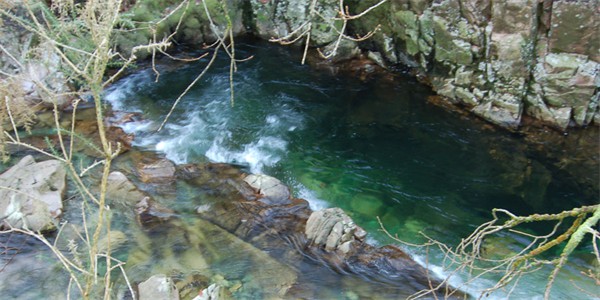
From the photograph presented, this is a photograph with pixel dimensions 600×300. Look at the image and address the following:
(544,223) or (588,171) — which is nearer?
(544,223)

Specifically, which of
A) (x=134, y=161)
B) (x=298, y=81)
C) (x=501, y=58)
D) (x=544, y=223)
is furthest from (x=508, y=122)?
(x=134, y=161)

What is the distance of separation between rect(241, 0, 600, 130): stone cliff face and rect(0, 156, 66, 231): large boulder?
402cm

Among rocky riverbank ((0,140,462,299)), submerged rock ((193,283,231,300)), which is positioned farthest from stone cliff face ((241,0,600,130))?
submerged rock ((193,283,231,300))

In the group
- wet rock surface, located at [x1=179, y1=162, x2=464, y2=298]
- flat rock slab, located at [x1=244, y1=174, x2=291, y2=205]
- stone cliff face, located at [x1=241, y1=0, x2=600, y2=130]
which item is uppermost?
stone cliff face, located at [x1=241, y1=0, x2=600, y2=130]

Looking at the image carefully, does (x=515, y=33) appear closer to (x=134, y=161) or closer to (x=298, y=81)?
(x=298, y=81)

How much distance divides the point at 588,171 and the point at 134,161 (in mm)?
6185

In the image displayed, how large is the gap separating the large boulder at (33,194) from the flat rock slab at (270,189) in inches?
88.0

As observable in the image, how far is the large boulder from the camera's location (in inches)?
217

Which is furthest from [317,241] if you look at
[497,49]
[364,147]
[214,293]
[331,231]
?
[497,49]

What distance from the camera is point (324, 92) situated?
884 cm

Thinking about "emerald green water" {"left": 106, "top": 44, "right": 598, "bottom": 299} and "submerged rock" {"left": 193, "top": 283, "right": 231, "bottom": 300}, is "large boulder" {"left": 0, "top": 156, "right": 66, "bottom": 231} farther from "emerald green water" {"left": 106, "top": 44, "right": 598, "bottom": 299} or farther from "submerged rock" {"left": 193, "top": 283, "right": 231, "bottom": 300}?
"submerged rock" {"left": 193, "top": 283, "right": 231, "bottom": 300}

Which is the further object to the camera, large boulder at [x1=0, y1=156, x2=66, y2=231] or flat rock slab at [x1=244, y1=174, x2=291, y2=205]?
flat rock slab at [x1=244, y1=174, x2=291, y2=205]

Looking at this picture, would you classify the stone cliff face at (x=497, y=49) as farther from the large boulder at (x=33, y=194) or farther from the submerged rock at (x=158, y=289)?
the submerged rock at (x=158, y=289)

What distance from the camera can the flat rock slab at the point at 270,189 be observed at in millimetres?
6258
